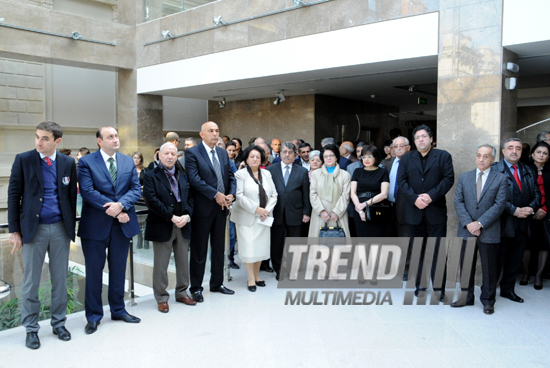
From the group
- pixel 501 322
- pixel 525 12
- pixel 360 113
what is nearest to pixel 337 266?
pixel 501 322

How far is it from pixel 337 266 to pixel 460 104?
102 inches

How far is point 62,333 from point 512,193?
189 inches

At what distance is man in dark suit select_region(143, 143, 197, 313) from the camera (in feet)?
14.8

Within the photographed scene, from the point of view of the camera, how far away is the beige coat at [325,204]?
A: 5.66 m

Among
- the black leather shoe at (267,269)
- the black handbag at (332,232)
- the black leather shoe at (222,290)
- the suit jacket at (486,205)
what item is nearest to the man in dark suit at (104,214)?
the black leather shoe at (222,290)

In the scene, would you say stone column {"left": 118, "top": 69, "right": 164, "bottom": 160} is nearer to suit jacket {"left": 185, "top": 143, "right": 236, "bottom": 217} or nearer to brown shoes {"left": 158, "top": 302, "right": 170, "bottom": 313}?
suit jacket {"left": 185, "top": 143, "right": 236, "bottom": 217}

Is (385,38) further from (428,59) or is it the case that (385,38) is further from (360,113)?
(360,113)

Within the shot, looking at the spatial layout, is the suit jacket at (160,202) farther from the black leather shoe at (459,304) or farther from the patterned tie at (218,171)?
the black leather shoe at (459,304)

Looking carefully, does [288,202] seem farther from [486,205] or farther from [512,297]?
[512,297]

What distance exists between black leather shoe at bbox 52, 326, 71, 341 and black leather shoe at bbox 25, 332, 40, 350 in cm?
18

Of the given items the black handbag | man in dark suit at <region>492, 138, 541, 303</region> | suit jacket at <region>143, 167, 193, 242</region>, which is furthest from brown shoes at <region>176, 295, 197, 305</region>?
man in dark suit at <region>492, 138, 541, 303</region>

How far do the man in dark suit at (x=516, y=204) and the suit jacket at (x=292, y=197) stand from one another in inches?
88.5

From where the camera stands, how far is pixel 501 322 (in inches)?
175

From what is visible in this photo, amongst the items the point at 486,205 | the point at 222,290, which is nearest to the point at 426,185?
the point at 486,205
